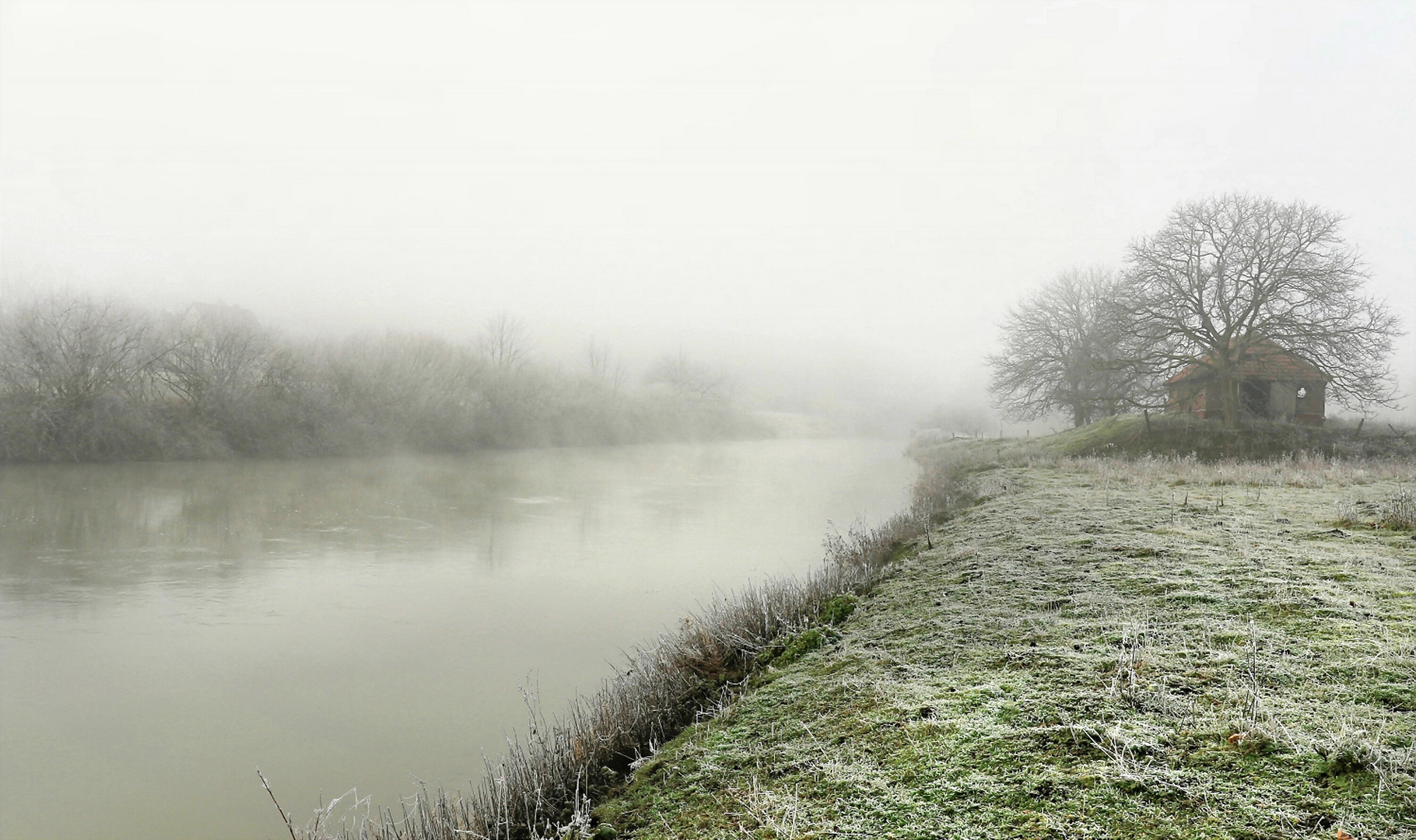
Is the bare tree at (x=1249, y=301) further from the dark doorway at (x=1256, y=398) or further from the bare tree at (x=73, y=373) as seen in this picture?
the bare tree at (x=73, y=373)

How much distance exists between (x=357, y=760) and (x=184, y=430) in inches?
1444

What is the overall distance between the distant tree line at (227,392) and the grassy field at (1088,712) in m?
38.2

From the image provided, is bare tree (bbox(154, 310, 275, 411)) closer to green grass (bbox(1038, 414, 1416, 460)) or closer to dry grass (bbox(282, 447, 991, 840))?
dry grass (bbox(282, 447, 991, 840))

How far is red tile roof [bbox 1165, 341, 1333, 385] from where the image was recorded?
23344 millimetres

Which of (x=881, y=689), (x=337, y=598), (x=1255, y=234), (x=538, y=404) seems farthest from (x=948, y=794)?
(x=538, y=404)

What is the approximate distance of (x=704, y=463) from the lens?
42.3 m

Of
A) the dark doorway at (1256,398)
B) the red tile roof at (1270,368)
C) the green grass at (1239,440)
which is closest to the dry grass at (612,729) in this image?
the green grass at (1239,440)

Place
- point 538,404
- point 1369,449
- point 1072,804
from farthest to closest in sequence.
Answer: point 538,404, point 1369,449, point 1072,804

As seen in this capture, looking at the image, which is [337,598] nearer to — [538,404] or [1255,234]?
[1255,234]

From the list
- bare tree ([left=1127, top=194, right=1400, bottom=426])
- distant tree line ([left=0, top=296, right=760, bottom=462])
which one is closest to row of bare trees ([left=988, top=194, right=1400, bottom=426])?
bare tree ([left=1127, top=194, right=1400, bottom=426])

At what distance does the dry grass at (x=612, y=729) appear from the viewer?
12.2ft

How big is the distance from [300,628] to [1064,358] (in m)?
32.4

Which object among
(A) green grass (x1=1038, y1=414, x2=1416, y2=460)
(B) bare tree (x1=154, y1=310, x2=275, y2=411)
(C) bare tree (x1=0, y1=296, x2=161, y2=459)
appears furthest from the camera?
(B) bare tree (x1=154, y1=310, x2=275, y2=411)

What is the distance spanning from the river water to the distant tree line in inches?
415
